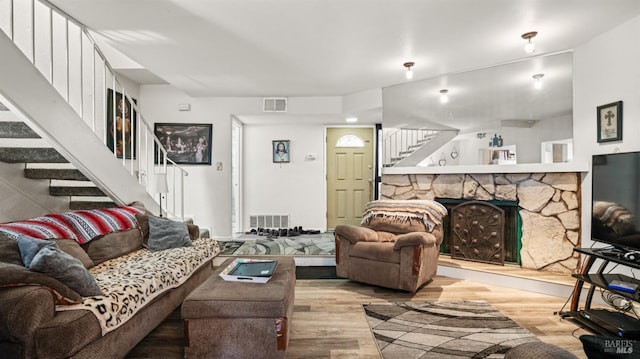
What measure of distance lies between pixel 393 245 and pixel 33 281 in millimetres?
2587

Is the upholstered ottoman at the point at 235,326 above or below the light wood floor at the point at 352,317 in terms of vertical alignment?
above

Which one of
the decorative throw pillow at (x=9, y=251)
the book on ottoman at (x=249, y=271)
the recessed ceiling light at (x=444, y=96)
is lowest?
the book on ottoman at (x=249, y=271)

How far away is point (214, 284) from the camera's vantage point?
2.10 metres

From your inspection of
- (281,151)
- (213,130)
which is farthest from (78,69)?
(281,151)

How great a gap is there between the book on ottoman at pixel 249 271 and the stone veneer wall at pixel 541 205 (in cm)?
261

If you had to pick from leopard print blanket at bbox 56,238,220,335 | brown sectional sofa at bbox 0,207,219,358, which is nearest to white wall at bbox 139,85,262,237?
leopard print blanket at bbox 56,238,220,335

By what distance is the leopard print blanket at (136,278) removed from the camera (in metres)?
1.75

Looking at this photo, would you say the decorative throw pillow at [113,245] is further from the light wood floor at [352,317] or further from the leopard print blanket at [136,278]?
the light wood floor at [352,317]

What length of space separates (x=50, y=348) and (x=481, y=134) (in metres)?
4.02

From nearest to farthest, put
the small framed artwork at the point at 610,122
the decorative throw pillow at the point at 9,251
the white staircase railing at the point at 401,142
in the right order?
1. the decorative throw pillow at the point at 9,251
2. the small framed artwork at the point at 610,122
3. the white staircase railing at the point at 401,142

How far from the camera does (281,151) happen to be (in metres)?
5.85

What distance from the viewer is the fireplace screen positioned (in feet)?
12.0

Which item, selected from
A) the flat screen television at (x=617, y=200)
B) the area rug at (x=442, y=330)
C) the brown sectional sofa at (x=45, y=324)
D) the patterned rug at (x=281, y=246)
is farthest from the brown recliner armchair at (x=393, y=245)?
the brown sectional sofa at (x=45, y=324)

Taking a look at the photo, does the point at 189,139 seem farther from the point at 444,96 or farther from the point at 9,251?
the point at 444,96
